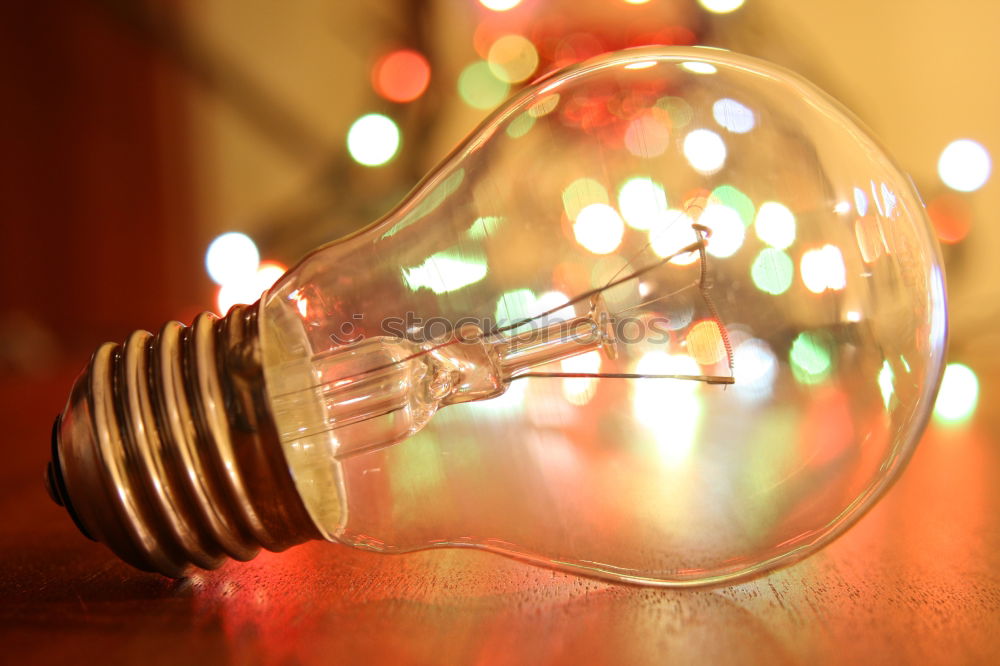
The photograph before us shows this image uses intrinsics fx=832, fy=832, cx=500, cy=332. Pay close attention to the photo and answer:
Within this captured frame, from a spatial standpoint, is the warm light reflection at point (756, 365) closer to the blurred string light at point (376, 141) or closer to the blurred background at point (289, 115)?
the blurred background at point (289, 115)

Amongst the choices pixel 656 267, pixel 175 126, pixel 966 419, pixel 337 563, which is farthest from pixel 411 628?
pixel 175 126

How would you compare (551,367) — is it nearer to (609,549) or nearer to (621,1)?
(609,549)

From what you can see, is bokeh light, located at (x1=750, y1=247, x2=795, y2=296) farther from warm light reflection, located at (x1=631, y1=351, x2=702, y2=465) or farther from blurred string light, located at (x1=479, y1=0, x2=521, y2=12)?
blurred string light, located at (x1=479, y1=0, x2=521, y2=12)

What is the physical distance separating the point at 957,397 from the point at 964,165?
75cm

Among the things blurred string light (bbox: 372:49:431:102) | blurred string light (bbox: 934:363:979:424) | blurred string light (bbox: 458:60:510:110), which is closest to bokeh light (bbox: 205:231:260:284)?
blurred string light (bbox: 372:49:431:102)

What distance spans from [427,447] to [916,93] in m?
1.42

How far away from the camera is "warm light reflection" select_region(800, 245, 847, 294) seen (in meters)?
0.33

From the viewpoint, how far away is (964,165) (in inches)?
55.6

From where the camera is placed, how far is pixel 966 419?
2.27ft

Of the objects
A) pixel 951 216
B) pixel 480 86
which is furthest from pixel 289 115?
pixel 951 216

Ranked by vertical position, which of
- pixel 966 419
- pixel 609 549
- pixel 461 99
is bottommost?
pixel 966 419

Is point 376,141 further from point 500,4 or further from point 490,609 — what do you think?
point 490,609

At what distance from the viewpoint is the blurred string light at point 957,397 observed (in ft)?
2.33

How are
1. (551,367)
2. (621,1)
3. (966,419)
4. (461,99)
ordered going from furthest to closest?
(461,99) → (621,1) → (966,419) → (551,367)
